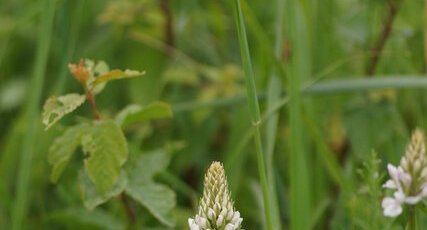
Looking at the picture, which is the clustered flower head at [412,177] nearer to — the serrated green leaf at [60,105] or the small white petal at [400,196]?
the small white petal at [400,196]

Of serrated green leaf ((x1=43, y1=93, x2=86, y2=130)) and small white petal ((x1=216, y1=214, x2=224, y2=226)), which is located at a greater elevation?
serrated green leaf ((x1=43, y1=93, x2=86, y2=130))

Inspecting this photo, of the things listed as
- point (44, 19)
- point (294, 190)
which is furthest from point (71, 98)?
point (294, 190)

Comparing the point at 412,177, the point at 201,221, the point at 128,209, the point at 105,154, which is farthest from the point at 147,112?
the point at 412,177

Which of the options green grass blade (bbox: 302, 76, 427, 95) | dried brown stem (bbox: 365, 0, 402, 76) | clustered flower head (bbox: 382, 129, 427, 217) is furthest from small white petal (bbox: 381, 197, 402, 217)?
dried brown stem (bbox: 365, 0, 402, 76)

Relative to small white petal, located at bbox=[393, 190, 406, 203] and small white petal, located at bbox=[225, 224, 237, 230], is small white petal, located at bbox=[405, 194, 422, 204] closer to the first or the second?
small white petal, located at bbox=[393, 190, 406, 203]

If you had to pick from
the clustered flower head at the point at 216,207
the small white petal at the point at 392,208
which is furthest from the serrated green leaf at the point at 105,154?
the small white petal at the point at 392,208

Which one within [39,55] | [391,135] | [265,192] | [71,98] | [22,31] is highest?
[22,31]

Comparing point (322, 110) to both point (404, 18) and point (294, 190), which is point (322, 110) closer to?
point (404, 18)

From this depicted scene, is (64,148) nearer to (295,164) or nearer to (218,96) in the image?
(295,164)
